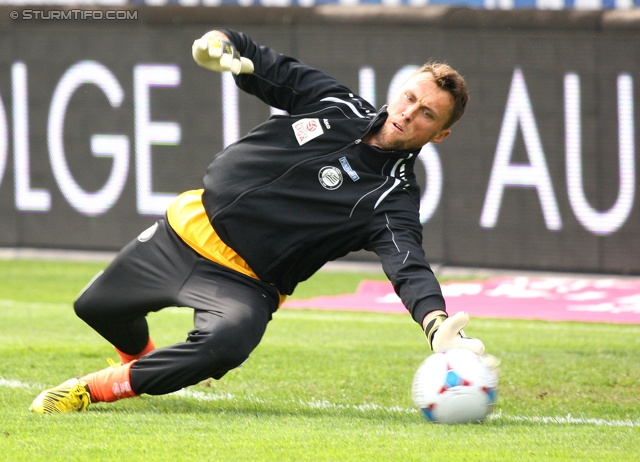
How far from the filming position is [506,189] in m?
12.0

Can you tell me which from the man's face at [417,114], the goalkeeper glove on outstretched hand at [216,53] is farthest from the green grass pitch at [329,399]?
the goalkeeper glove on outstretched hand at [216,53]

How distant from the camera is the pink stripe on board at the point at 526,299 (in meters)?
10.2

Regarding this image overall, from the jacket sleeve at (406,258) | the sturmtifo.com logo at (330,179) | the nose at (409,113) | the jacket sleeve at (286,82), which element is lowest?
the jacket sleeve at (406,258)

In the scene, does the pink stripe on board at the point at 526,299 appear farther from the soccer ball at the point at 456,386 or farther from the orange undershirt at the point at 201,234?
the soccer ball at the point at 456,386

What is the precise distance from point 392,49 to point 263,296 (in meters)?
7.01

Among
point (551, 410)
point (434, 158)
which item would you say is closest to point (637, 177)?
point (434, 158)

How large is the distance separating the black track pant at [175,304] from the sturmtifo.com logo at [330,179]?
23.0 inches

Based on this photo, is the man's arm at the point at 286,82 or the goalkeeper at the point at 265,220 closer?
the goalkeeper at the point at 265,220

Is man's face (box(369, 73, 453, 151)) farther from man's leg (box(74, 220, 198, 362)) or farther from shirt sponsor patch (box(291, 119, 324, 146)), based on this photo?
man's leg (box(74, 220, 198, 362))

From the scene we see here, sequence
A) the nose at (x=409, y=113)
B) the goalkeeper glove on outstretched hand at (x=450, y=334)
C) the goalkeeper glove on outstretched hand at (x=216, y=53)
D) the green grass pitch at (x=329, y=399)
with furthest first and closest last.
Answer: the nose at (x=409, y=113) → the goalkeeper glove on outstretched hand at (x=216, y=53) → the goalkeeper glove on outstretched hand at (x=450, y=334) → the green grass pitch at (x=329, y=399)

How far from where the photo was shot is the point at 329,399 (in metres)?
6.40

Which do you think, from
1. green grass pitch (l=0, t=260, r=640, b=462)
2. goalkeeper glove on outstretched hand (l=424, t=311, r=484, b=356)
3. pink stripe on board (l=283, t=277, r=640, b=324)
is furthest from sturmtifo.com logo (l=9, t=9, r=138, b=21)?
goalkeeper glove on outstretched hand (l=424, t=311, r=484, b=356)

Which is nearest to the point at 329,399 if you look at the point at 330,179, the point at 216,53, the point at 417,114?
the point at 330,179

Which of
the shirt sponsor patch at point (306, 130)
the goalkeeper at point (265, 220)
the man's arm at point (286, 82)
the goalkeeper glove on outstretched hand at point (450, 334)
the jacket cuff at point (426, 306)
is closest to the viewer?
the goalkeeper glove on outstretched hand at point (450, 334)
